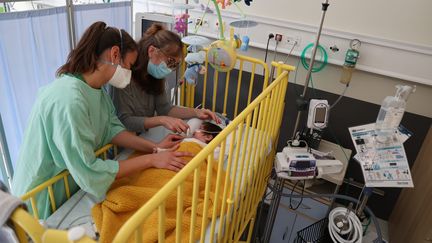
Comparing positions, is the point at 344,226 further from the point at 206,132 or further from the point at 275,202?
the point at 206,132

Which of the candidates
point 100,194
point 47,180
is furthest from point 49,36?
A: point 100,194

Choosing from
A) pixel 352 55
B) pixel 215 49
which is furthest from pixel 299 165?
pixel 352 55

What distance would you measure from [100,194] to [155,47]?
0.79 metres

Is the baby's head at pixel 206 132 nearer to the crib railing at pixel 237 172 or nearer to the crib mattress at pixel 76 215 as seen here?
the crib railing at pixel 237 172

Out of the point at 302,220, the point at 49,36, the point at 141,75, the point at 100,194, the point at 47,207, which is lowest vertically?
the point at 302,220

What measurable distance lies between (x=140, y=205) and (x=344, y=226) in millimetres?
1048

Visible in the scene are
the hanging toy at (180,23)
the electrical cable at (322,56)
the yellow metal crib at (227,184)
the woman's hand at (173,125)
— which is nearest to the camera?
the yellow metal crib at (227,184)

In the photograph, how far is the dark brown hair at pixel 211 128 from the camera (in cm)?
170

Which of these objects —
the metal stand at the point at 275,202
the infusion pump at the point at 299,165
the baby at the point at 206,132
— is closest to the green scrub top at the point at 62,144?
the baby at the point at 206,132

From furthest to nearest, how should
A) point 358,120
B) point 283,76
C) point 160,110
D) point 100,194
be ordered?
point 358,120, point 160,110, point 283,76, point 100,194

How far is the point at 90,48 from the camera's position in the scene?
3.87 feet

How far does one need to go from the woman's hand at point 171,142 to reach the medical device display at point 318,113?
700 mm

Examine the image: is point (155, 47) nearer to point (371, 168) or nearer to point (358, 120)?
point (371, 168)

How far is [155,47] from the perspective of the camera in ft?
5.17
